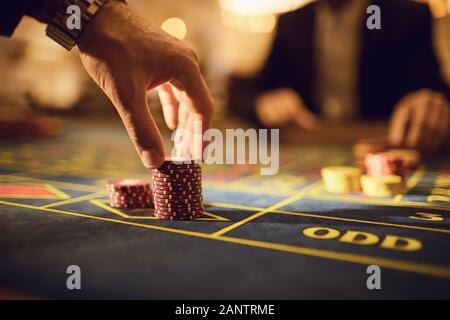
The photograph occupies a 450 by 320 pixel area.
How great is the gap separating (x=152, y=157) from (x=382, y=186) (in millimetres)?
1539

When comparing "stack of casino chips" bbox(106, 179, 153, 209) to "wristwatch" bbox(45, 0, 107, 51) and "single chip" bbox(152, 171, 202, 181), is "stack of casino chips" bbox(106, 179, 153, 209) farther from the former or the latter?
"wristwatch" bbox(45, 0, 107, 51)

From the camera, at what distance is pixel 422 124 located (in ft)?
14.5

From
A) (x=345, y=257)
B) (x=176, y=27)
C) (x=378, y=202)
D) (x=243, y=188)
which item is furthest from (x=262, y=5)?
(x=345, y=257)

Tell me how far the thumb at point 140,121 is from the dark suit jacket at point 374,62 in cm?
446

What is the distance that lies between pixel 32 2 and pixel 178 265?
126 centimetres

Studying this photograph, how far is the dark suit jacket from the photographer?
6.45 metres

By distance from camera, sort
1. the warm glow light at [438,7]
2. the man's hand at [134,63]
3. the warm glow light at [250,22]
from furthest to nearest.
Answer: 1. the warm glow light at [250,22]
2. the warm glow light at [438,7]
3. the man's hand at [134,63]

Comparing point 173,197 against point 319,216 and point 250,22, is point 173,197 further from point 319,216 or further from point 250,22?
point 250,22

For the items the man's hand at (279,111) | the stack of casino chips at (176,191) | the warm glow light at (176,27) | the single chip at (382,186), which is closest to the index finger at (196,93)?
the stack of casino chips at (176,191)

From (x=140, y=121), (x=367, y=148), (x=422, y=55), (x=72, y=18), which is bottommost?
(x=367, y=148)

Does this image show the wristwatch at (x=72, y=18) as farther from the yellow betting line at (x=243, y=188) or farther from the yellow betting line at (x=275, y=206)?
the yellow betting line at (x=243, y=188)

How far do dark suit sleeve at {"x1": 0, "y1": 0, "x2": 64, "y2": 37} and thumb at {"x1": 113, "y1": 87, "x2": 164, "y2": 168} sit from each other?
0.49 metres

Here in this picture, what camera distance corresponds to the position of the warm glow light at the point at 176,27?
605 inches

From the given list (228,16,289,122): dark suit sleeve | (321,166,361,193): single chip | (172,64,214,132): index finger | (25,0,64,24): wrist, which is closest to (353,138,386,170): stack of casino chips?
(321,166,361,193): single chip
